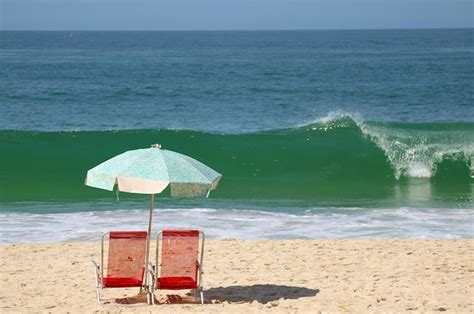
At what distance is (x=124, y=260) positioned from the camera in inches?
328

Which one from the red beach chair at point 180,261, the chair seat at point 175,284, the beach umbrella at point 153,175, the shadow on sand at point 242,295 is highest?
the beach umbrella at point 153,175

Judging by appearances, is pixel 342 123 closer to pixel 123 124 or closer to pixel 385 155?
pixel 385 155

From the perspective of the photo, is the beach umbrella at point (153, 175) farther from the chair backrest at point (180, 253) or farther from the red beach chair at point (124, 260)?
the red beach chair at point (124, 260)

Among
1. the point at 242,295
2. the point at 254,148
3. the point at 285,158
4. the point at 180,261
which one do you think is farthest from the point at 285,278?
the point at 254,148

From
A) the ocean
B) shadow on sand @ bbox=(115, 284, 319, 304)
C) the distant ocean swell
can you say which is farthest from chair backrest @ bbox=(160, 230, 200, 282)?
the distant ocean swell

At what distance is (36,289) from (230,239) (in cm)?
358

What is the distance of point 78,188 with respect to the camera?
18125mm

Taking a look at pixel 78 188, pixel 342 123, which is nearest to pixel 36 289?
pixel 78 188

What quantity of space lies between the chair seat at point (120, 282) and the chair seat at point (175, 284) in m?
0.22

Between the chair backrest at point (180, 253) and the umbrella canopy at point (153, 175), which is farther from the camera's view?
the chair backrest at point (180, 253)

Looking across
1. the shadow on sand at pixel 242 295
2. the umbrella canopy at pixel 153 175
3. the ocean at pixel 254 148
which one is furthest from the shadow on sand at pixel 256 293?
the ocean at pixel 254 148

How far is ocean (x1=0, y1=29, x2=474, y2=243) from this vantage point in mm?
13859

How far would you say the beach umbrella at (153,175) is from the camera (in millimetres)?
7633

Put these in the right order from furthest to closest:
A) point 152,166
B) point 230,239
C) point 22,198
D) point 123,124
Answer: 1. point 123,124
2. point 22,198
3. point 230,239
4. point 152,166
